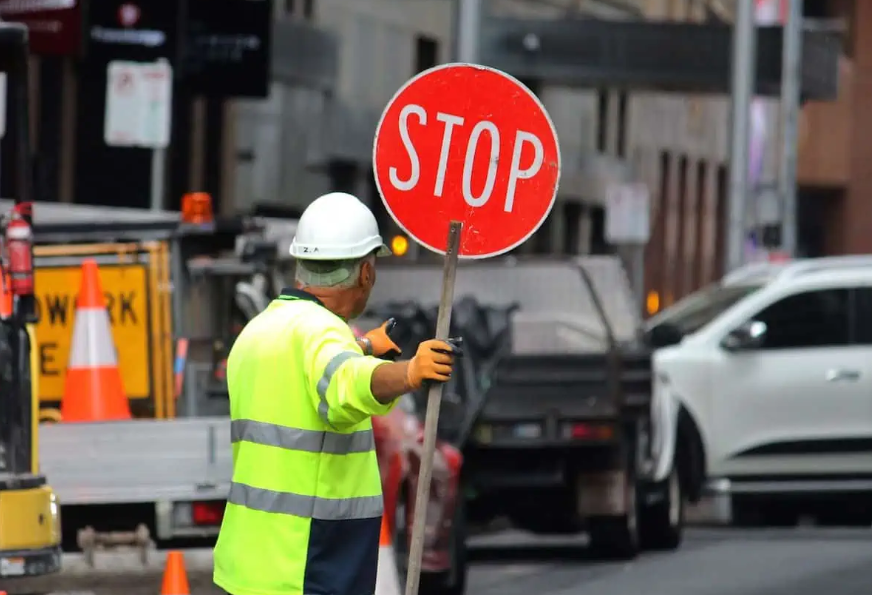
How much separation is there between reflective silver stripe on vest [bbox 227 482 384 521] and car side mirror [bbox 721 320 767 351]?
12.0 metres

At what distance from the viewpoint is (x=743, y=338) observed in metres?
17.8

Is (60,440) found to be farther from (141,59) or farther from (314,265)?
(141,59)

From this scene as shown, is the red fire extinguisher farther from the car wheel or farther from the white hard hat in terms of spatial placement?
the car wheel

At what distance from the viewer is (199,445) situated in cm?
1038

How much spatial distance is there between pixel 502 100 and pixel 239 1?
14760 mm

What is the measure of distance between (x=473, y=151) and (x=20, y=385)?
319 cm

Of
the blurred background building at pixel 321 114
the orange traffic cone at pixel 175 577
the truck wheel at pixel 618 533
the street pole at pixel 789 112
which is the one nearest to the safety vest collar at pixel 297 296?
the orange traffic cone at pixel 175 577

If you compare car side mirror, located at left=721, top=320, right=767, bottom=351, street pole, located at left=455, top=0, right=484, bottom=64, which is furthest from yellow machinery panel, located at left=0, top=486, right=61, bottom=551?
street pole, located at left=455, top=0, right=484, bottom=64

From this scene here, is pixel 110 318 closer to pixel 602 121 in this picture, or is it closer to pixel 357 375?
pixel 357 375

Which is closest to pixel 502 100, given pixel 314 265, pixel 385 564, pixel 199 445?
pixel 314 265

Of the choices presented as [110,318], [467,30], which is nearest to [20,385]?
[110,318]

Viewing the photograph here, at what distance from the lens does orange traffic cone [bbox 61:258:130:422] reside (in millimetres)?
11398

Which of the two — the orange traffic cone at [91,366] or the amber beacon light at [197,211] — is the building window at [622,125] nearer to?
A: the amber beacon light at [197,211]

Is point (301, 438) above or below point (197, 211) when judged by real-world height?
below
